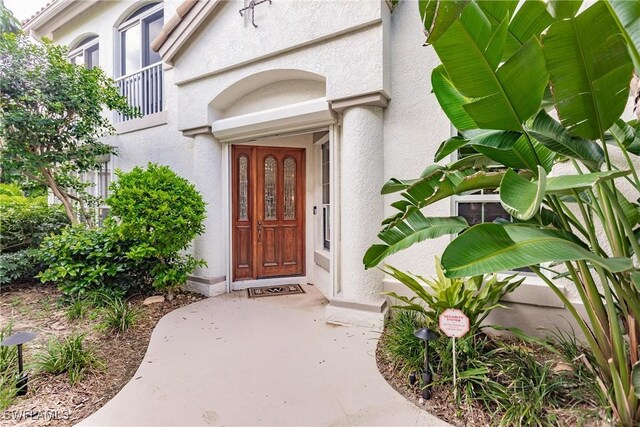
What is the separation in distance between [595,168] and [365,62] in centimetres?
306

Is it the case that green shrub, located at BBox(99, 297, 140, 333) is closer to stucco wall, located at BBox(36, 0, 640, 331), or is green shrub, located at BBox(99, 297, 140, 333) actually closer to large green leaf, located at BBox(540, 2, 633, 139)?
stucco wall, located at BBox(36, 0, 640, 331)

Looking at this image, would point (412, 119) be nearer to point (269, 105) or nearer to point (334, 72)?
point (334, 72)

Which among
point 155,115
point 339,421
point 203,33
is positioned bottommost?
point 339,421

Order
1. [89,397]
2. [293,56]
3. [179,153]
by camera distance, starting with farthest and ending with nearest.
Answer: [179,153] → [293,56] → [89,397]

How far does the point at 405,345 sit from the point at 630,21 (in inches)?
120

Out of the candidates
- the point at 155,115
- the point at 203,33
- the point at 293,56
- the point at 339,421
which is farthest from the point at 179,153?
the point at 339,421

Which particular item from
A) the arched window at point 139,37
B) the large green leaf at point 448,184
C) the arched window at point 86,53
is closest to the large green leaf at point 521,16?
the large green leaf at point 448,184

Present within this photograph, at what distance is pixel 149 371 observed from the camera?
3268 mm

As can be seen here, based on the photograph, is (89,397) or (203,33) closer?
(89,397)

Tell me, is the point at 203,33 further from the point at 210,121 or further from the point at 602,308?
the point at 602,308

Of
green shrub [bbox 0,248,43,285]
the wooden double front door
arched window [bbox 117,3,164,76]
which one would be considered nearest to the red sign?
the wooden double front door

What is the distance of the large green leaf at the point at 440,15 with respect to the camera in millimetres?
1555

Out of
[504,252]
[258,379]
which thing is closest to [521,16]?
[504,252]

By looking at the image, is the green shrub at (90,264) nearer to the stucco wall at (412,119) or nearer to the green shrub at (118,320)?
the green shrub at (118,320)
